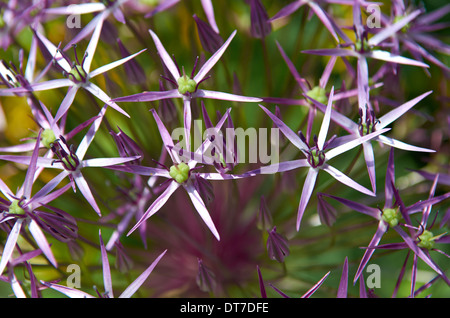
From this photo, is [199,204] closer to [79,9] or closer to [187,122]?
[187,122]

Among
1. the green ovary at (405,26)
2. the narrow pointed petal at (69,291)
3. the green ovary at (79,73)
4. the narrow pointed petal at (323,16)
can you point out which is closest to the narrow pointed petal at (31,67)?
the green ovary at (79,73)

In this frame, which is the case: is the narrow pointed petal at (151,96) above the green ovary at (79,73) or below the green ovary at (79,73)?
below

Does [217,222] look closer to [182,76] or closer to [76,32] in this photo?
[182,76]

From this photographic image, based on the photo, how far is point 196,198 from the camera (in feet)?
2.96

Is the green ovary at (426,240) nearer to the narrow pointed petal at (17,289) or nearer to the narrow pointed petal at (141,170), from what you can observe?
the narrow pointed petal at (141,170)

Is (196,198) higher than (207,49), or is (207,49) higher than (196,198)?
(207,49)

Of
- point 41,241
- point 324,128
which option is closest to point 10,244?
point 41,241

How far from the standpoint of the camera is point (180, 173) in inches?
35.6

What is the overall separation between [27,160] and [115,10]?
1.29 feet

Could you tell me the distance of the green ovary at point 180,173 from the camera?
903 millimetres

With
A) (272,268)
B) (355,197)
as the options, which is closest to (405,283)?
(355,197)

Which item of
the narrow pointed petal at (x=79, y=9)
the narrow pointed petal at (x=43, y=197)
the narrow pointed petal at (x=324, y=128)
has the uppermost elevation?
the narrow pointed petal at (x=79, y=9)

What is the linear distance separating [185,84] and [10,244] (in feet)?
1.53
